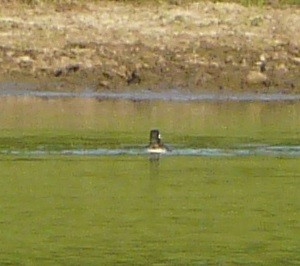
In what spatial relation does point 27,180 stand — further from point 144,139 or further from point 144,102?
point 144,102

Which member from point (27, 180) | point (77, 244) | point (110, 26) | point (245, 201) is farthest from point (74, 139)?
point (110, 26)

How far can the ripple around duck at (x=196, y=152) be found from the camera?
930 inches

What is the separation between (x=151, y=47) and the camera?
34.1 m

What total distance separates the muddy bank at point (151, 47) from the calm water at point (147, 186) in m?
2.63

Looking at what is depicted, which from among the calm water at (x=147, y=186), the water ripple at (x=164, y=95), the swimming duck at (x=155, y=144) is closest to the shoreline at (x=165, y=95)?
the water ripple at (x=164, y=95)

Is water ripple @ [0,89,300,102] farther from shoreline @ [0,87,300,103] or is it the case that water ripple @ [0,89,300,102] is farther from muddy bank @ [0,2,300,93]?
muddy bank @ [0,2,300,93]

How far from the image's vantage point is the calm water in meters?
17.2

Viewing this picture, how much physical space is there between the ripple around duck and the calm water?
0.04 ft

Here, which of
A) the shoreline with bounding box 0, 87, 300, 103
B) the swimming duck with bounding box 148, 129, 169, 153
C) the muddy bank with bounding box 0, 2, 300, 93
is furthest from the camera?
the muddy bank with bounding box 0, 2, 300, 93

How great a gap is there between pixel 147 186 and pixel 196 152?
9.63ft

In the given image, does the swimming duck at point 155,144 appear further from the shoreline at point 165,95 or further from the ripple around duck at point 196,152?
the shoreline at point 165,95

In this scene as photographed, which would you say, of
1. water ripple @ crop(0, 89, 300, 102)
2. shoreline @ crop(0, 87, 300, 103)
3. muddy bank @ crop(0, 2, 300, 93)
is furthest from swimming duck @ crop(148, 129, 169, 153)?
muddy bank @ crop(0, 2, 300, 93)

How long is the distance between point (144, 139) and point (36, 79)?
7.95 meters

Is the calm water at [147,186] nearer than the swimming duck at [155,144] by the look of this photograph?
Yes
